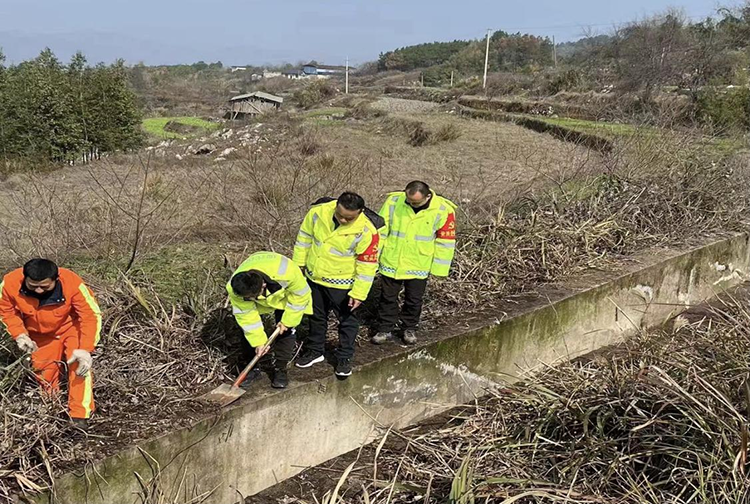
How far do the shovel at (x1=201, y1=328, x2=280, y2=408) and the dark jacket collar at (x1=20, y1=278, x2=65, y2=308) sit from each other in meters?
1.07

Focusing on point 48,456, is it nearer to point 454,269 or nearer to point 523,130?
point 454,269

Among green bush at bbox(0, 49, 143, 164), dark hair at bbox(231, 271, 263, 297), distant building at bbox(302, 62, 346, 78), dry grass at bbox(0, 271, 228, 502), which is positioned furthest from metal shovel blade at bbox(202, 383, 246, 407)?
distant building at bbox(302, 62, 346, 78)

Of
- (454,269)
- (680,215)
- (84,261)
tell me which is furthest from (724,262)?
(84,261)

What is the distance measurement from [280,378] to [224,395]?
0.39 meters

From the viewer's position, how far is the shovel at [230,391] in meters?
4.05

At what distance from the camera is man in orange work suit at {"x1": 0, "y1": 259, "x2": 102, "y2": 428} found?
11.8 ft

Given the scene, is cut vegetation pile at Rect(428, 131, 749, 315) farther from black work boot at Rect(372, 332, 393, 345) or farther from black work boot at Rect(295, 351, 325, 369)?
black work boot at Rect(295, 351, 325, 369)

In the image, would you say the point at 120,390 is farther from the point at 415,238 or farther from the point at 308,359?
the point at 415,238

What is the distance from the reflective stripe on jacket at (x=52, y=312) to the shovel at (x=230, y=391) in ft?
2.63

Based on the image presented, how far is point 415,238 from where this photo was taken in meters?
5.10

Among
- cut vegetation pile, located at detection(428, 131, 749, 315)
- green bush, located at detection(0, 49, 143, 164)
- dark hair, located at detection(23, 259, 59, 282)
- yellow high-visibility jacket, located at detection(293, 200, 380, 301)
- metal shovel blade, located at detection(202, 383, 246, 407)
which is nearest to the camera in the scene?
dark hair, located at detection(23, 259, 59, 282)

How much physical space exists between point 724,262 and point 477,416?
217 inches

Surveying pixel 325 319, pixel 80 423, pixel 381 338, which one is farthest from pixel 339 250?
pixel 80 423

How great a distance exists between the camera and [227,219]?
7824mm
